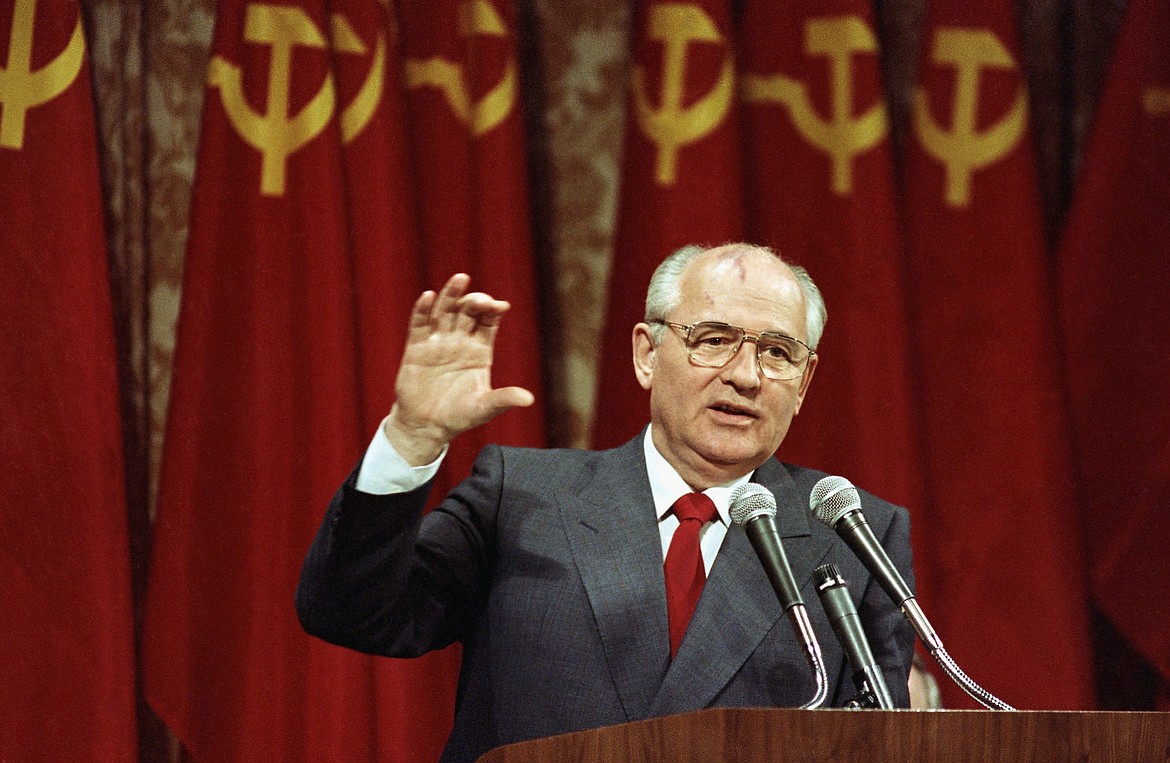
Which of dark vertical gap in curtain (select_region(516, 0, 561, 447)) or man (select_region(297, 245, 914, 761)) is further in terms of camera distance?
dark vertical gap in curtain (select_region(516, 0, 561, 447))

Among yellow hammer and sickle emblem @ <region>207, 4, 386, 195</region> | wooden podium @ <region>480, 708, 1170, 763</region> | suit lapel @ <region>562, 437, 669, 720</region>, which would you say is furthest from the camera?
yellow hammer and sickle emblem @ <region>207, 4, 386, 195</region>

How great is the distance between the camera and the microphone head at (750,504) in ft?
4.91

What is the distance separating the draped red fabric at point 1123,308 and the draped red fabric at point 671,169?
83 centimetres

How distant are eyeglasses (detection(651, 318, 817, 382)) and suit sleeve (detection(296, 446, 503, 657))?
15.7 inches

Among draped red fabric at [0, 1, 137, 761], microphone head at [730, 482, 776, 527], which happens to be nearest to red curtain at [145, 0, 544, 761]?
draped red fabric at [0, 1, 137, 761]

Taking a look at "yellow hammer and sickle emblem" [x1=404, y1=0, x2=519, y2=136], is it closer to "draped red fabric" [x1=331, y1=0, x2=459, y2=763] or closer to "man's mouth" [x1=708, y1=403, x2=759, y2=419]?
"draped red fabric" [x1=331, y1=0, x2=459, y2=763]

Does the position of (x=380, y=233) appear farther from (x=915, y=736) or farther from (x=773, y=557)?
(x=915, y=736)

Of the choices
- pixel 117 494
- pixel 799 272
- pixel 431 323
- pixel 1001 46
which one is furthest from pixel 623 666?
pixel 1001 46

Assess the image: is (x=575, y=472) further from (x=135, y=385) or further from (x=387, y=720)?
(x=135, y=385)

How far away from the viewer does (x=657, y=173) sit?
9.68ft

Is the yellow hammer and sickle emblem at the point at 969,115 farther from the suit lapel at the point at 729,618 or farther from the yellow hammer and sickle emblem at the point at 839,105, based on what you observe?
the suit lapel at the point at 729,618

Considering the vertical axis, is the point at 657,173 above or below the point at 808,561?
above

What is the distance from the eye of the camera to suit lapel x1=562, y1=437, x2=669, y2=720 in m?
1.73

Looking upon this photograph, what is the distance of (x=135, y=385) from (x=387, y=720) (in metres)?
0.88
